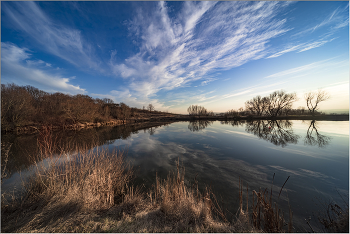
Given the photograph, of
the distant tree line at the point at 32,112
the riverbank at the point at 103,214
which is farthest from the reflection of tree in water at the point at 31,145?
the distant tree line at the point at 32,112

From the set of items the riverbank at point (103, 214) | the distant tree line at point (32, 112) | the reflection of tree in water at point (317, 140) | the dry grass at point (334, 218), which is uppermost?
the distant tree line at point (32, 112)

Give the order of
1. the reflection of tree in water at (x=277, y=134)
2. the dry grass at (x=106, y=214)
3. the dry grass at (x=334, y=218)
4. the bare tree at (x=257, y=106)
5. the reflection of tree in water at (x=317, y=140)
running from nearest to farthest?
the dry grass at (x=106, y=214), the dry grass at (x=334, y=218), the reflection of tree in water at (x=317, y=140), the reflection of tree in water at (x=277, y=134), the bare tree at (x=257, y=106)

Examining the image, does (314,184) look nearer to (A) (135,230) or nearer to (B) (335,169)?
(B) (335,169)

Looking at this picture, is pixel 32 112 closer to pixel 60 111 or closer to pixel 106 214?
pixel 60 111

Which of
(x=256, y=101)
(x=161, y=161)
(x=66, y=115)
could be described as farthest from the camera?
(x=256, y=101)

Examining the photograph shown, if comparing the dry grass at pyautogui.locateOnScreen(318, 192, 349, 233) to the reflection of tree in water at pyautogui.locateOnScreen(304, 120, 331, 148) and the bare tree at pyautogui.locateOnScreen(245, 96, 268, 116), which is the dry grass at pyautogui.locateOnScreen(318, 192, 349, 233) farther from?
the bare tree at pyautogui.locateOnScreen(245, 96, 268, 116)

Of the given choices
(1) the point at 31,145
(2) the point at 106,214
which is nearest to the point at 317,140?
(2) the point at 106,214

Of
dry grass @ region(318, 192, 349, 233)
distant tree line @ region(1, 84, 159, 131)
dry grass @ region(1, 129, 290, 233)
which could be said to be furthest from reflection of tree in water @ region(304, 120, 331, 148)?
distant tree line @ region(1, 84, 159, 131)

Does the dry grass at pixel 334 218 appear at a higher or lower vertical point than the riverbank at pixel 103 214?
lower

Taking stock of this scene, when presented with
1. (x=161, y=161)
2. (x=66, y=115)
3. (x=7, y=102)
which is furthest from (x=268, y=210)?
(x=66, y=115)

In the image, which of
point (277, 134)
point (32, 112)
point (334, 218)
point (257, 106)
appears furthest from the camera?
Result: point (257, 106)

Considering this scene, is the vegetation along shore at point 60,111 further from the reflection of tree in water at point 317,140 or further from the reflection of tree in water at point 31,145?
the reflection of tree in water at point 317,140

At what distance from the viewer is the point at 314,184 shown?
5.29 metres

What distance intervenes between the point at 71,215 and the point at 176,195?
269cm
